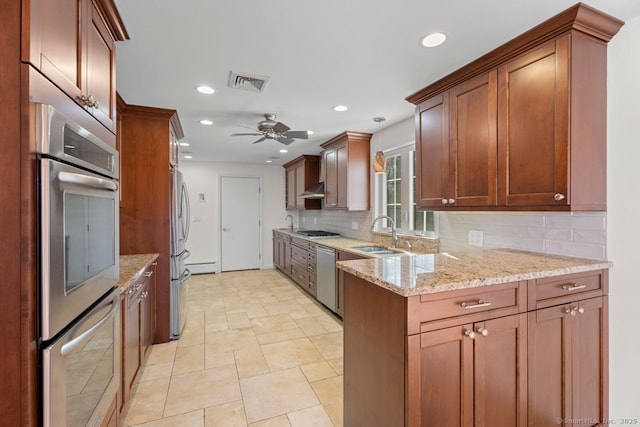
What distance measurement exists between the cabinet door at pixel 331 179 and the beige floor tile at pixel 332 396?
2.45m

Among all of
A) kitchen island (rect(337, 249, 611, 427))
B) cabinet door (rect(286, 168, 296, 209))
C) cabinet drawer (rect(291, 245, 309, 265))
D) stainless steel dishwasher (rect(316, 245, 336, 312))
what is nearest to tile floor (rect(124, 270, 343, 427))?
stainless steel dishwasher (rect(316, 245, 336, 312))

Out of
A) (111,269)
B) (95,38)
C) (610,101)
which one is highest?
(95,38)

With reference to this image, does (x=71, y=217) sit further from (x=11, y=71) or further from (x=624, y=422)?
(x=624, y=422)

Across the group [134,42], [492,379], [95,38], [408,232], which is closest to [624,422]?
[492,379]

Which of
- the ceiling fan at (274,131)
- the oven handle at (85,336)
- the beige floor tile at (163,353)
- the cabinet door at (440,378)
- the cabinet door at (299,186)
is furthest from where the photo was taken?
the cabinet door at (299,186)

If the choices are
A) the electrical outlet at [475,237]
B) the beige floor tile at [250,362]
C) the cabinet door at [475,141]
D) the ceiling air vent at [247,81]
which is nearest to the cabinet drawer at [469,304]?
the cabinet door at [475,141]

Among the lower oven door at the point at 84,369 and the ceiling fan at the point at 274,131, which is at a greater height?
the ceiling fan at the point at 274,131

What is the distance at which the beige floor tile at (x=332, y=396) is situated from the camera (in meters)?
1.95

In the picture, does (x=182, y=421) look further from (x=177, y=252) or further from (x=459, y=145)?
(x=459, y=145)

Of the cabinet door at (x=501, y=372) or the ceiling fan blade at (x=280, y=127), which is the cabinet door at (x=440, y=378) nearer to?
the cabinet door at (x=501, y=372)

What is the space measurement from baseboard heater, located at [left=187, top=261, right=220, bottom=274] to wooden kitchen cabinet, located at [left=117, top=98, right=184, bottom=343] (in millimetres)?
3261

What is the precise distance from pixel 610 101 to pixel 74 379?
2.83m

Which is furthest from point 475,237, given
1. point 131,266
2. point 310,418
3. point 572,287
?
point 131,266

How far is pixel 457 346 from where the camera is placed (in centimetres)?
132
